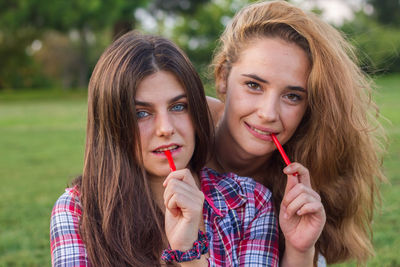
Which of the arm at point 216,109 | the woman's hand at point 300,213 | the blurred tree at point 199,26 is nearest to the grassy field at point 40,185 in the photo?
the arm at point 216,109

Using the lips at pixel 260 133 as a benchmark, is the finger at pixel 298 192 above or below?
below

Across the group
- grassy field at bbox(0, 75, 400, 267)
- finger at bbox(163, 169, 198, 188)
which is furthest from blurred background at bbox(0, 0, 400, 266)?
finger at bbox(163, 169, 198, 188)

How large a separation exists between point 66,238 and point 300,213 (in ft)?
2.86

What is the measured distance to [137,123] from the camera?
6.19ft

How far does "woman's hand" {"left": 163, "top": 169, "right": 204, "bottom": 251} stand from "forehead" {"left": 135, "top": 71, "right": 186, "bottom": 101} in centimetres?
35

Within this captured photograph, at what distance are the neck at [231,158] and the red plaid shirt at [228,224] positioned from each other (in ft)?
1.32

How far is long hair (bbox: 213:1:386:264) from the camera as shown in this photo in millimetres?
2322

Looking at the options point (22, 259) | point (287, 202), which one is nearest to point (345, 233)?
point (287, 202)

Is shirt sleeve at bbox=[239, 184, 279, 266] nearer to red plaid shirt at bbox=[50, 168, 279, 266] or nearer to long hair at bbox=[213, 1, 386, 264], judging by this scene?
red plaid shirt at bbox=[50, 168, 279, 266]

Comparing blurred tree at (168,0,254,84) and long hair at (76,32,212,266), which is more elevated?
blurred tree at (168,0,254,84)

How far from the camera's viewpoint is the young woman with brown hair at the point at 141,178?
187cm

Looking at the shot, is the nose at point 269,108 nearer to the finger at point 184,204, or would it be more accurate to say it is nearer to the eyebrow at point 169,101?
the eyebrow at point 169,101

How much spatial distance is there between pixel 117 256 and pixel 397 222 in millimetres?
2727

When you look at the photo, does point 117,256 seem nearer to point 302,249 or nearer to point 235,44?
point 302,249
